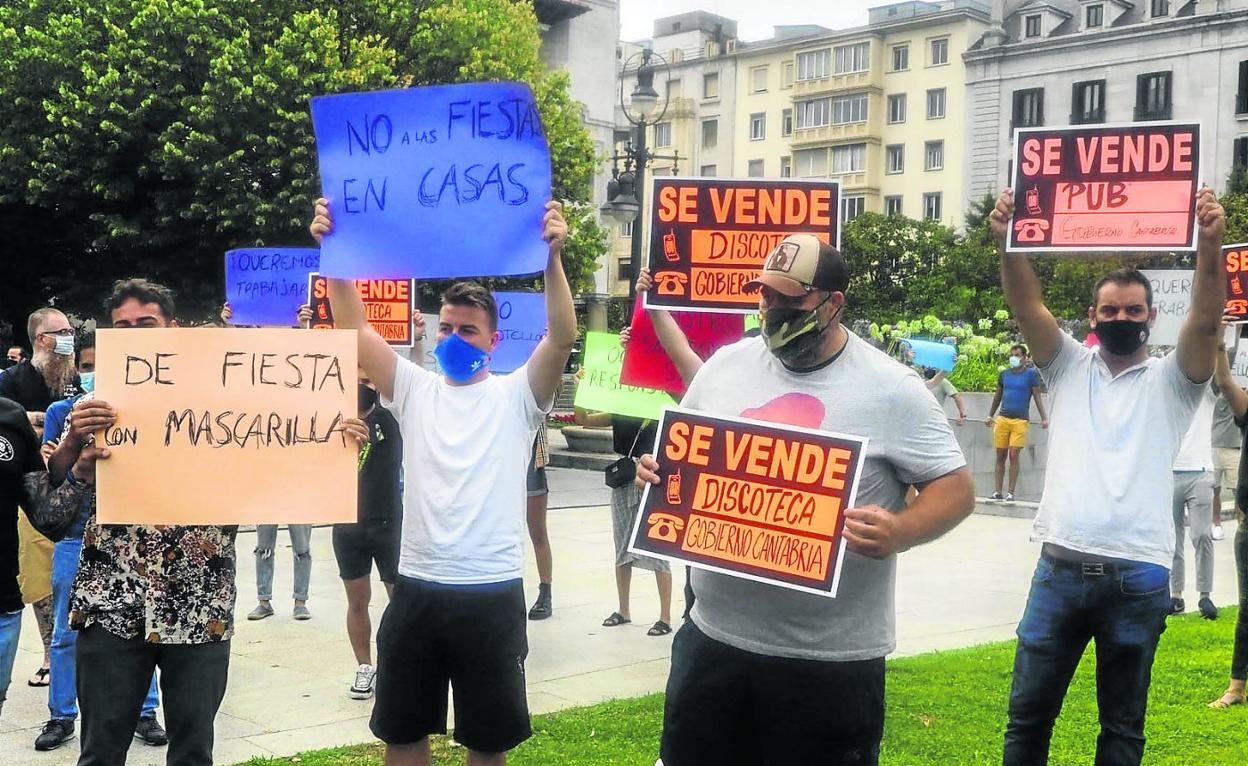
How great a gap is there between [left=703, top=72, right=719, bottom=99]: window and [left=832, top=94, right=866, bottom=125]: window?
28.2 feet

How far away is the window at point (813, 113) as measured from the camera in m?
71.6

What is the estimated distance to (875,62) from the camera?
69125mm

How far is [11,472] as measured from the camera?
14.1 feet

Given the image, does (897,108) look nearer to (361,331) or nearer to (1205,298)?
(1205,298)

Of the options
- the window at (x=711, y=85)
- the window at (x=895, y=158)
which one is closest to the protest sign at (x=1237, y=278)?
the window at (x=895, y=158)

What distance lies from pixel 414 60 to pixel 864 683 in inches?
898

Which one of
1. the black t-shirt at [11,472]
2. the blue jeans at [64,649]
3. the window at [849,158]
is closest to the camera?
the black t-shirt at [11,472]

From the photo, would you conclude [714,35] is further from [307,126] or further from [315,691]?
[315,691]

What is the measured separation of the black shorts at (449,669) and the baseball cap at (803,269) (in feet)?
5.31

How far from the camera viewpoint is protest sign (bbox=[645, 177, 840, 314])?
5.54 m

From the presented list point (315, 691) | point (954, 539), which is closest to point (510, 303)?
point (315, 691)

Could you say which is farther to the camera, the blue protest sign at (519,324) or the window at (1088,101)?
the window at (1088,101)

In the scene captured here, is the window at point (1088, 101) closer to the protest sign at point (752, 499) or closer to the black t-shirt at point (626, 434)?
the black t-shirt at point (626, 434)

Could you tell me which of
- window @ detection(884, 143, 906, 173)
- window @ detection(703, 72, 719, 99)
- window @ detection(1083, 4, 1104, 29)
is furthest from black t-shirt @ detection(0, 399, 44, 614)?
window @ detection(703, 72, 719, 99)
